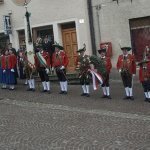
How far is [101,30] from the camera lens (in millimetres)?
19953

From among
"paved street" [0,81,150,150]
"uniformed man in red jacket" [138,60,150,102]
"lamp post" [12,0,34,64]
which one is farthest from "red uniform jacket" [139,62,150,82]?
"lamp post" [12,0,34,64]


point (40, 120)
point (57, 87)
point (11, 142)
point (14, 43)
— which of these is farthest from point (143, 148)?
point (14, 43)

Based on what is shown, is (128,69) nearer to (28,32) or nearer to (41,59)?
(41,59)

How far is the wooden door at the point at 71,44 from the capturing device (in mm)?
21166

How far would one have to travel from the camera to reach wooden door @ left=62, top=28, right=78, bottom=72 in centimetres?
2117

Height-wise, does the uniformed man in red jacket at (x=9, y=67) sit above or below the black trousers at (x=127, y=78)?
above

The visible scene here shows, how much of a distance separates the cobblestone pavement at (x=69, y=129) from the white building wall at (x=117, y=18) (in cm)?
585

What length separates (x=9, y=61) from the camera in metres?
18.5

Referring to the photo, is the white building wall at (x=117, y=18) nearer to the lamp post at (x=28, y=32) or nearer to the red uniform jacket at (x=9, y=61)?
the lamp post at (x=28, y=32)

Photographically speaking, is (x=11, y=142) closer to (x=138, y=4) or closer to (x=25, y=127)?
(x=25, y=127)

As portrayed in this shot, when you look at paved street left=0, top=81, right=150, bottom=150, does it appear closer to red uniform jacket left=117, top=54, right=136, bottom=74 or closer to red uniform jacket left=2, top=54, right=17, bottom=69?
red uniform jacket left=117, top=54, right=136, bottom=74

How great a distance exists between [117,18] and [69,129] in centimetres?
907

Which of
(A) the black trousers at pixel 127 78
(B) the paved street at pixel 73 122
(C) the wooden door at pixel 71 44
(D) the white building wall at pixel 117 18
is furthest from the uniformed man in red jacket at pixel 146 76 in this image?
(C) the wooden door at pixel 71 44

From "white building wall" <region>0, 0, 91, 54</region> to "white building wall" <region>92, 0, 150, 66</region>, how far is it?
0.55 m
